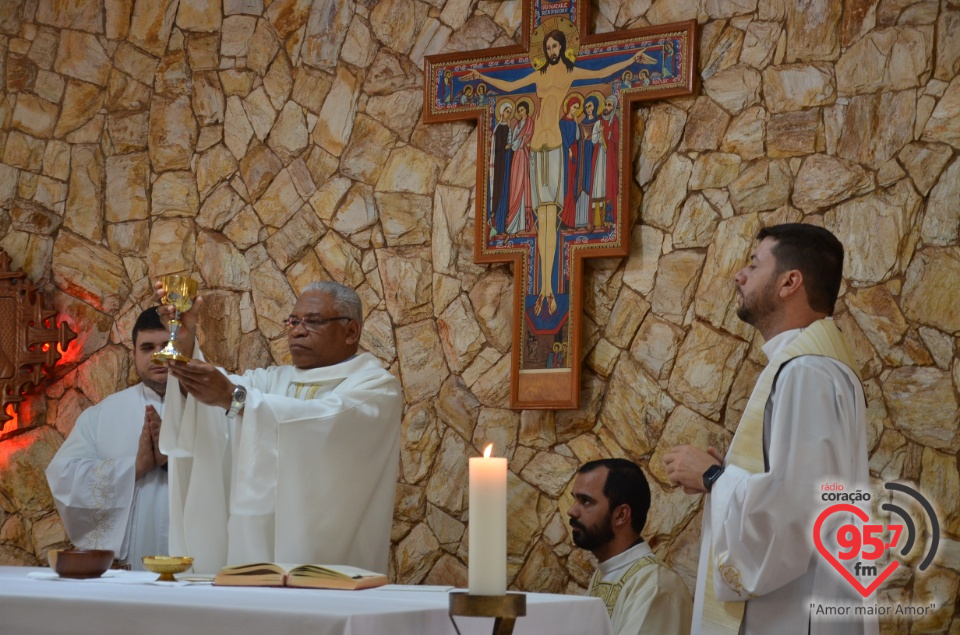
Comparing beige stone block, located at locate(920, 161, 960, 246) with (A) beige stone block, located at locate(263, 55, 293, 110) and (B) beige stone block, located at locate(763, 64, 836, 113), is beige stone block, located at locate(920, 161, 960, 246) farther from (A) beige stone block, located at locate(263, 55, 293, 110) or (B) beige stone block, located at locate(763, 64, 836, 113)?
(A) beige stone block, located at locate(263, 55, 293, 110)

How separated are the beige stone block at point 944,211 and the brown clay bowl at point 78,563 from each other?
146 inches

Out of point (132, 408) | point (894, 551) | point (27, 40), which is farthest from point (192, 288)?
point (27, 40)

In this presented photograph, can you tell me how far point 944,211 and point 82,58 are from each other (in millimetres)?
5171

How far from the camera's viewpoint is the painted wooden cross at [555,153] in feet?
19.3

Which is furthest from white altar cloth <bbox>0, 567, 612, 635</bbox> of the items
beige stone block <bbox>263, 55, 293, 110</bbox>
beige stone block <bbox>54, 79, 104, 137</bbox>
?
beige stone block <bbox>54, 79, 104, 137</bbox>

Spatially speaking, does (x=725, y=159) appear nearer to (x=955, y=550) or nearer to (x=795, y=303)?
(x=795, y=303)

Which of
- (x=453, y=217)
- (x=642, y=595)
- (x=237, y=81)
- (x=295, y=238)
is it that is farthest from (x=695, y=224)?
(x=237, y=81)

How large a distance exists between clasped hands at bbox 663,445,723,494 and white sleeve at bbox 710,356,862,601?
137mm

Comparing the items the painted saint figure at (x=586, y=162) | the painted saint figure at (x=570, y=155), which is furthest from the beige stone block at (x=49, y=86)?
the painted saint figure at (x=586, y=162)

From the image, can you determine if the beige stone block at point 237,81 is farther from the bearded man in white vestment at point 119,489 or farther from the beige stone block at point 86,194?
the bearded man in white vestment at point 119,489

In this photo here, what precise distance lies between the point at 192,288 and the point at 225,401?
1.90ft

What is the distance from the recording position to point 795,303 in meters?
4.41

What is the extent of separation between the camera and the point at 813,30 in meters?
5.73

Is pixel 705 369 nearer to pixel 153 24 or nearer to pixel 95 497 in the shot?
pixel 95 497
